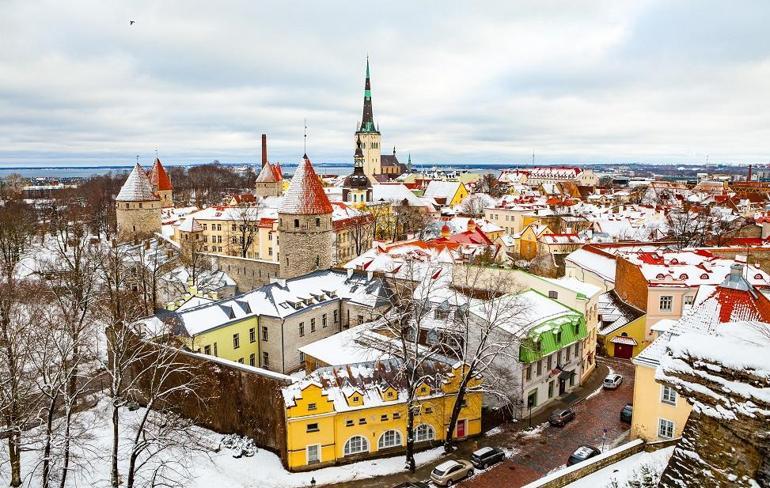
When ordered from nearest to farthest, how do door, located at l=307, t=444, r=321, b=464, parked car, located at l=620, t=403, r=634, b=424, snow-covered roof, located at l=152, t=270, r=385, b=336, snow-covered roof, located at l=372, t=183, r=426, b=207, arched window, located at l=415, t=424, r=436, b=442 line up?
door, located at l=307, t=444, r=321, b=464
arched window, located at l=415, t=424, r=436, b=442
parked car, located at l=620, t=403, r=634, b=424
snow-covered roof, located at l=152, t=270, r=385, b=336
snow-covered roof, located at l=372, t=183, r=426, b=207

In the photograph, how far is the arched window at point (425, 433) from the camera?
2022 cm

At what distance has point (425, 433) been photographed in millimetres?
20359

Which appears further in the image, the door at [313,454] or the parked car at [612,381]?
the parked car at [612,381]

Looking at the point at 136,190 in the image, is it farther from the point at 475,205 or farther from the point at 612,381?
the point at 475,205

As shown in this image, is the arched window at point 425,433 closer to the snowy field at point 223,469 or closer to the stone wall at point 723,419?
the snowy field at point 223,469

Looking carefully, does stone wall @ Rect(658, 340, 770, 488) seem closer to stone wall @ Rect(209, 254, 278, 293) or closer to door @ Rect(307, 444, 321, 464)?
door @ Rect(307, 444, 321, 464)

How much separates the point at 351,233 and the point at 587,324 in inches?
1261

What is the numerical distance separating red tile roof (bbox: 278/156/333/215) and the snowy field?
1666 cm

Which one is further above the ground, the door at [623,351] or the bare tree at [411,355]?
the bare tree at [411,355]

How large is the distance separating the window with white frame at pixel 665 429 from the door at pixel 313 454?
10903mm

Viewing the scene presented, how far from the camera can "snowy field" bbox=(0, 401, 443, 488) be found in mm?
17672

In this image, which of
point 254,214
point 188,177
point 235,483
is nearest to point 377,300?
point 235,483

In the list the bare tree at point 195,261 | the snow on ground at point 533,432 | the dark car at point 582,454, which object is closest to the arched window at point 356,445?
the snow on ground at point 533,432

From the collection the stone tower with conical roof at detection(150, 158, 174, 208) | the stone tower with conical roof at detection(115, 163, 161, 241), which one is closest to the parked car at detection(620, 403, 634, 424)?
the stone tower with conical roof at detection(115, 163, 161, 241)
